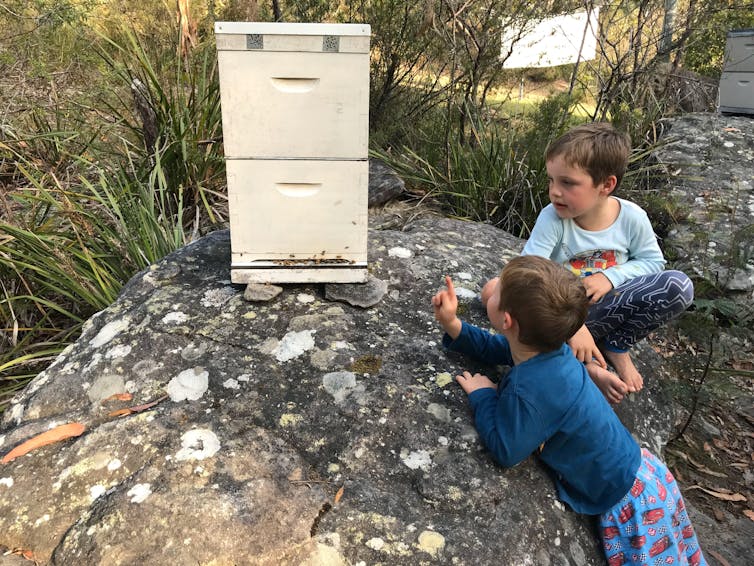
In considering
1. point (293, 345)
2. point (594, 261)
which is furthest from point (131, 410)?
point (594, 261)

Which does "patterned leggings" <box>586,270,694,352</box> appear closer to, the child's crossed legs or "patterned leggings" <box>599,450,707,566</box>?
the child's crossed legs

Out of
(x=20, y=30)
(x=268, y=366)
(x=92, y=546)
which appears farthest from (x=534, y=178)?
(x=20, y=30)

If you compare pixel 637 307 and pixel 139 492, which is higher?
pixel 637 307

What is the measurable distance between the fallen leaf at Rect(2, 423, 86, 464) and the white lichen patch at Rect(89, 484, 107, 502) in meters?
0.22

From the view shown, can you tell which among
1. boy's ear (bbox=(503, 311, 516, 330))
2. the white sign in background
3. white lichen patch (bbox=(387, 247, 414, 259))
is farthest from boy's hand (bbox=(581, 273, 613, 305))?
the white sign in background

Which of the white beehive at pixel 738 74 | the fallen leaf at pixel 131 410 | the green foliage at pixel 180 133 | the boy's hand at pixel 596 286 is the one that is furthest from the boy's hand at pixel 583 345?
the white beehive at pixel 738 74

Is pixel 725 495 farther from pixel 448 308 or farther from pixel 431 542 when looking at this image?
pixel 431 542

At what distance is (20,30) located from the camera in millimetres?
5109

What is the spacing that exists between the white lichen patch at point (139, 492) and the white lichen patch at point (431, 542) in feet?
2.34

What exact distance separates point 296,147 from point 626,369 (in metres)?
1.53

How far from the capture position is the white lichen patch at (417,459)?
5.14ft

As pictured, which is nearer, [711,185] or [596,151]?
[596,151]

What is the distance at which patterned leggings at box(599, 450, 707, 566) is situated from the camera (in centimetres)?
155

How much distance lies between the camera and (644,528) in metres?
1.55
